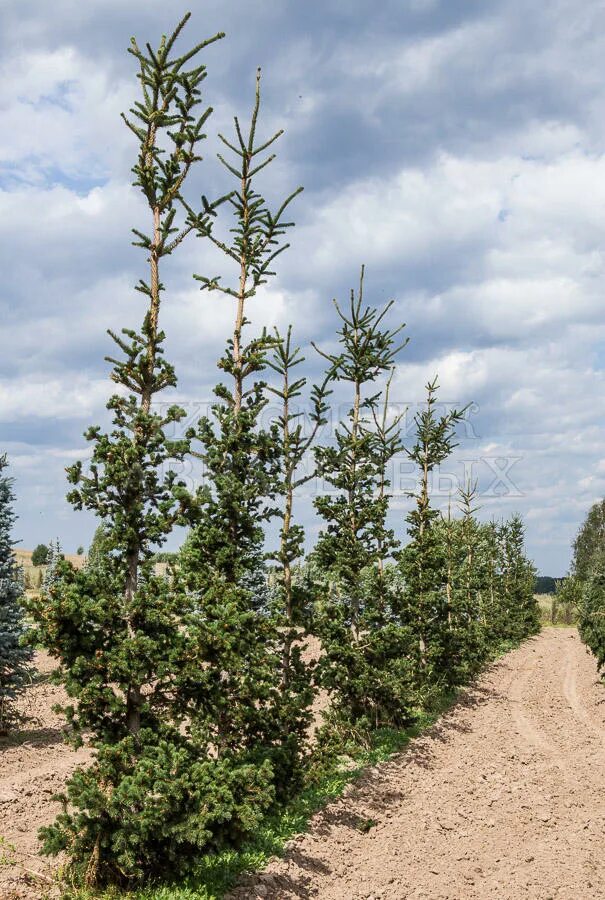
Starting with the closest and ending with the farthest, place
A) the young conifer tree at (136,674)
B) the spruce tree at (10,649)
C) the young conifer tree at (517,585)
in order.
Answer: the young conifer tree at (136,674), the spruce tree at (10,649), the young conifer tree at (517,585)

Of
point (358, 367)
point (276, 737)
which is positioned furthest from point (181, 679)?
point (358, 367)

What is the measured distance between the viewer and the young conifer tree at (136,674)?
736 centimetres

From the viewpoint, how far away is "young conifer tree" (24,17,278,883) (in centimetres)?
736

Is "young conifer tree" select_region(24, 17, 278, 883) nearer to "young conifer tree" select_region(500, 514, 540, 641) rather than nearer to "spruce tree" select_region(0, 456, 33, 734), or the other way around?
"spruce tree" select_region(0, 456, 33, 734)

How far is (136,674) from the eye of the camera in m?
7.65

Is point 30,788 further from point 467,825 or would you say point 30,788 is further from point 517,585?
point 517,585

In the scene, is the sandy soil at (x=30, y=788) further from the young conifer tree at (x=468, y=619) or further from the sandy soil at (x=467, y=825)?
the young conifer tree at (x=468, y=619)

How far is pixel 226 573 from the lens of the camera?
10.5 m

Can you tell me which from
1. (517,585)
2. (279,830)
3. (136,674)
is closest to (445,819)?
(279,830)

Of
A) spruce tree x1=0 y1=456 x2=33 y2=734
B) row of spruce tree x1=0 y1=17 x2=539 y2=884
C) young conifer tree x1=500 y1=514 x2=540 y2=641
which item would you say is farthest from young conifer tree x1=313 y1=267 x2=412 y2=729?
young conifer tree x1=500 y1=514 x2=540 y2=641

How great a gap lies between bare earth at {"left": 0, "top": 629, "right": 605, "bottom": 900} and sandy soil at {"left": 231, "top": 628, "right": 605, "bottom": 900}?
27 mm

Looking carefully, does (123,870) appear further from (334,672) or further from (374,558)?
(374,558)

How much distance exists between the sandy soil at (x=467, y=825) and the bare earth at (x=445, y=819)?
3 centimetres

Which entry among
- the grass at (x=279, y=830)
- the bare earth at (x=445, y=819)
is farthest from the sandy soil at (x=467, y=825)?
the grass at (x=279, y=830)
